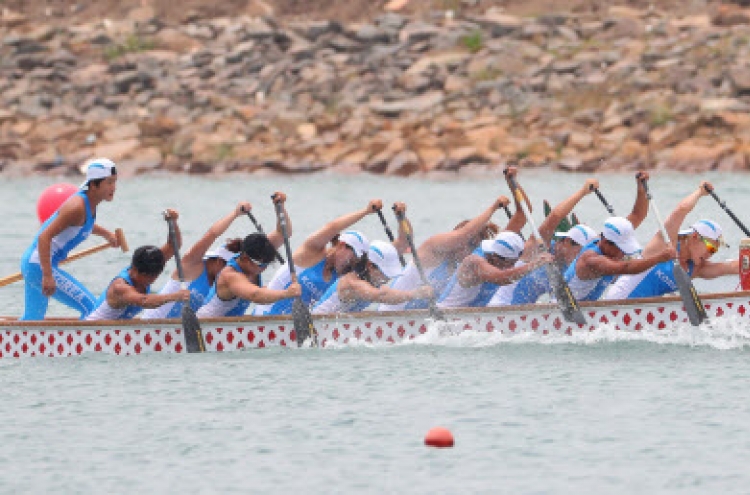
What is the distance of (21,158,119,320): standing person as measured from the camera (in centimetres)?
1816

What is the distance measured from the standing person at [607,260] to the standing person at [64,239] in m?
4.08

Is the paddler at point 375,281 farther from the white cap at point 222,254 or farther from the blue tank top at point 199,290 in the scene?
the blue tank top at point 199,290

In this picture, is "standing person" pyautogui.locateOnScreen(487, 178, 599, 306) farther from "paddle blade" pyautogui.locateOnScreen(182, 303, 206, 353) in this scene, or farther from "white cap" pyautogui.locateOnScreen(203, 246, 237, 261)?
"paddle blade" pyautogui.locateOnScreen(182, 303, 206, 353)

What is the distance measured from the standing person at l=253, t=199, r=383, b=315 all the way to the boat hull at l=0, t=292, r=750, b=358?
0.39 meters

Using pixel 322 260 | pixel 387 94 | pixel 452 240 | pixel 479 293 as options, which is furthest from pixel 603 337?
pixel 387 94

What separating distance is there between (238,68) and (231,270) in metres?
43.3

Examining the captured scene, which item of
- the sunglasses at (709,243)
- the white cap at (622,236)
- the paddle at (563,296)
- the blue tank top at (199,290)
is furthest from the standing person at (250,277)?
the sunglasses at (709,243)

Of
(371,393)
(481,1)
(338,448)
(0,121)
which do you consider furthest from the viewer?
(481,1)

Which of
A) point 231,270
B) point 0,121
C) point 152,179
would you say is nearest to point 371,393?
point 231,270

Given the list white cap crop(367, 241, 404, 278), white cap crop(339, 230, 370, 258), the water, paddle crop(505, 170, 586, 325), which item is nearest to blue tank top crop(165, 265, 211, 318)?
the water

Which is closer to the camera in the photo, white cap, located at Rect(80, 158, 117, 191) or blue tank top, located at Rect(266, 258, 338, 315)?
white cap, located at Rect(80, 158, 117, 191)

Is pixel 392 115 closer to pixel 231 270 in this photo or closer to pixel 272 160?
pixel 272 160

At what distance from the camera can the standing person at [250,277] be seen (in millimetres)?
17812

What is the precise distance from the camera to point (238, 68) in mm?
60938
